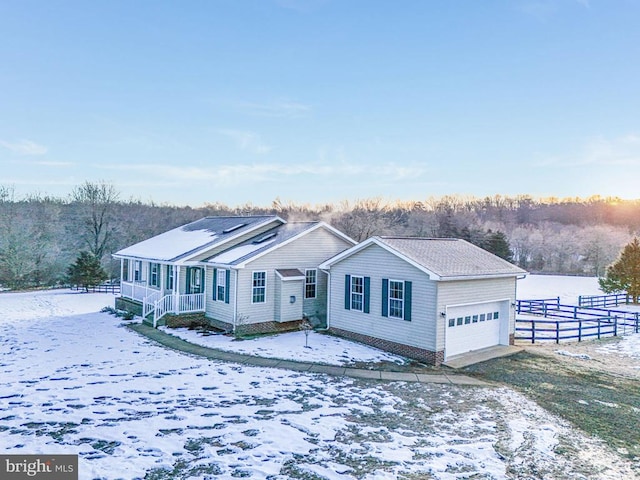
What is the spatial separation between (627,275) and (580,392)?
82.9 feet

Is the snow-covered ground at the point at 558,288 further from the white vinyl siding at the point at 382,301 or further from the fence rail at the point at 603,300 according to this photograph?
the white vinyl siding at the point at 382,301

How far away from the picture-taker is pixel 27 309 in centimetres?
2300

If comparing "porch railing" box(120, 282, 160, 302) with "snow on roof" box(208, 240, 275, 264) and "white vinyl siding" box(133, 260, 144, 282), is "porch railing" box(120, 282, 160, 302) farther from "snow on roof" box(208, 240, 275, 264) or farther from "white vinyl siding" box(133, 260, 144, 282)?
"snow on roof" box(208, 240, 275, 264)

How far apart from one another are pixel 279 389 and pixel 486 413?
4.86 m

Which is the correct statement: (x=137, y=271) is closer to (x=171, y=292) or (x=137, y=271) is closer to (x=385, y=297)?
(x=171, y=292)

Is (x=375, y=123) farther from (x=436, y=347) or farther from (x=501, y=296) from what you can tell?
(x=436, y=347)

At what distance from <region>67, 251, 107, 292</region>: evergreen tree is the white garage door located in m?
28.6

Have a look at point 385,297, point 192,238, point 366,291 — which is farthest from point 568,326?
point 192,238

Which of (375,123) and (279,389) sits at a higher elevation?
(375,123)

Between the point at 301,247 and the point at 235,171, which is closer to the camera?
the point at 301,247

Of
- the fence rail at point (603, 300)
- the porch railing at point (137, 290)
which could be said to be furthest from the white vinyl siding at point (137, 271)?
the fence rail at point (603, 300)

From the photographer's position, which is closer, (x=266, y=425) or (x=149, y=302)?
(x=266, y=425)

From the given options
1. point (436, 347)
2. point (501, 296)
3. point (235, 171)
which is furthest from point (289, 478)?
point (235, 171)

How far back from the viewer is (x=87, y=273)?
1235 inches
